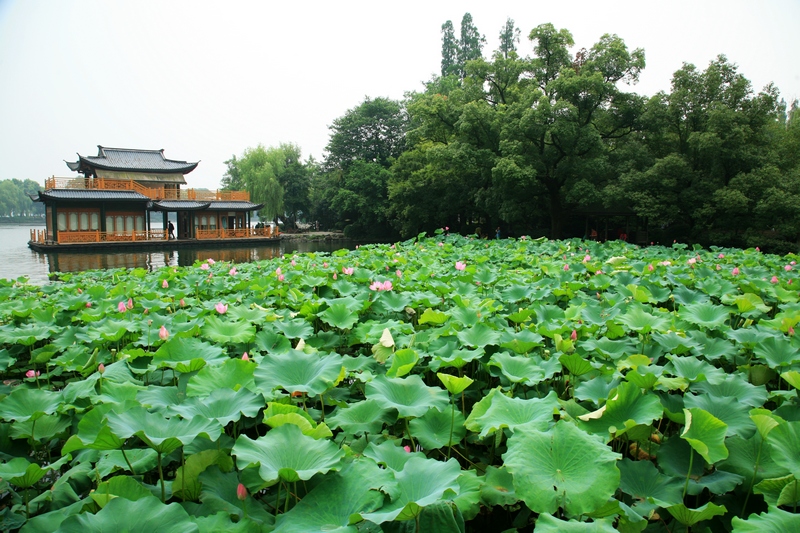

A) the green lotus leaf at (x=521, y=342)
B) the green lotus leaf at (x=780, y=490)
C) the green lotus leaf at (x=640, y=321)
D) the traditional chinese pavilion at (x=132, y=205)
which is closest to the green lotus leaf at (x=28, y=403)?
the green lotus leaf at (x=521, y=342)

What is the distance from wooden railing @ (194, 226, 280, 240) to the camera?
2748cm

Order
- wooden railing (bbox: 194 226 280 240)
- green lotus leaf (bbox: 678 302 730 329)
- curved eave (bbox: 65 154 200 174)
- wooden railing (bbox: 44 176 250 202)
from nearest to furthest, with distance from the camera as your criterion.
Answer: green lotus leaf (bbox: 678 302 730 329)
wooden railing (bbox: 44 176 250 202)
curved eave (bbox: 65 154 200 174)
wooden railing (bbox: 194 226 280 240)

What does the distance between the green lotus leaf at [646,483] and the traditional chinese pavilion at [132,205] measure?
25976mm

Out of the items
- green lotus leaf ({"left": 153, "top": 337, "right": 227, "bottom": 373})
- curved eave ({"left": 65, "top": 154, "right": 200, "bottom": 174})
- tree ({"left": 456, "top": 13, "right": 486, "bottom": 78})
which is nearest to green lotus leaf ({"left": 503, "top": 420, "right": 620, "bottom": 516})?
green lotus leaf ({"left": 153, "top": 337, "right": 227, "bottom": 373})

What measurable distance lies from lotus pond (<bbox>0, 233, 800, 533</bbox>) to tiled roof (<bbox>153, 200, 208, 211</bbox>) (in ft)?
88.3

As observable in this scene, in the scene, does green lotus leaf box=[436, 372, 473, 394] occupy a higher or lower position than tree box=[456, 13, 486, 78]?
lower

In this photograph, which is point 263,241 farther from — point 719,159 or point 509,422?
point 509,422

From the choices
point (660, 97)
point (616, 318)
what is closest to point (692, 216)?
point (660, 97)

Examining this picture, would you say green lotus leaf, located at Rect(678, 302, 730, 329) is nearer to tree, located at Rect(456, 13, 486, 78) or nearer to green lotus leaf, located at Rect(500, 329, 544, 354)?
green lotus leaf, located at Rect(500, 329, 544, 354)

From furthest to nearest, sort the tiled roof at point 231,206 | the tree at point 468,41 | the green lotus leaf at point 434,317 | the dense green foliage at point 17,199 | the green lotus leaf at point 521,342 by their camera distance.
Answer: the dense green foliage at point 17,199 → the tree at point 468,41 → the tiled roof at point 231,206 → the green lotus leaf at point 434,317 → the green lotus leaf at point 521,342

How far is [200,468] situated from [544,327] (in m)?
1.33

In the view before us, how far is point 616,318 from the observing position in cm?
206

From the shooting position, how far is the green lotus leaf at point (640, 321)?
6.34ft

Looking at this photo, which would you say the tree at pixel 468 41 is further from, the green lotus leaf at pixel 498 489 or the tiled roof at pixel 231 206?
the green lotus leaf at pixel 498 489
